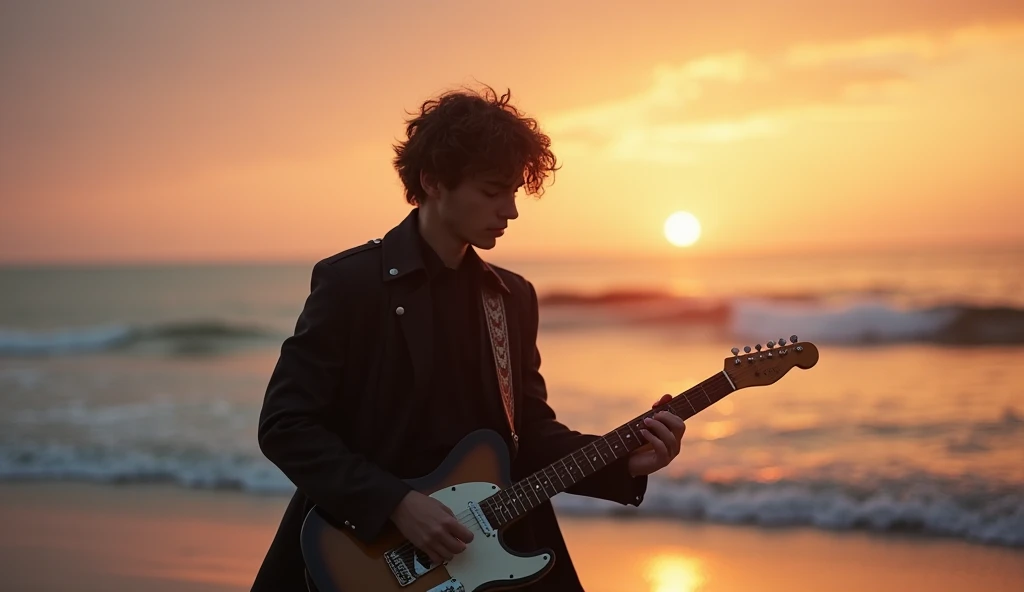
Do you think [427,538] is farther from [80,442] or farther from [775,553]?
[80,442]

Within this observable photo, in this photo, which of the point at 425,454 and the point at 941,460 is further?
the point at 941,460

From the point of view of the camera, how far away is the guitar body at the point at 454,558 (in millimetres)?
2156

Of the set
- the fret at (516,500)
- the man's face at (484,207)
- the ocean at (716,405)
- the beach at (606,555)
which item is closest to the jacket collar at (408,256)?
the man's face at (484,207)

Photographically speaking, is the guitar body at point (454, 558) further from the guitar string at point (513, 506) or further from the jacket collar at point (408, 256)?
the jacket collar at point (408, 256)

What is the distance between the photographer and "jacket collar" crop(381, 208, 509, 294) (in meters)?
2.25

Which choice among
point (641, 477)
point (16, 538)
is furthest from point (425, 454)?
point (16, 538)

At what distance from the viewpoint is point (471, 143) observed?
2.21 meters

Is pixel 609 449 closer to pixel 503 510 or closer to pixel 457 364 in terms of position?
pixel 503 510

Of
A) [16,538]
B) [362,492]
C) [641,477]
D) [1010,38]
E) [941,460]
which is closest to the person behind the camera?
[362,492]

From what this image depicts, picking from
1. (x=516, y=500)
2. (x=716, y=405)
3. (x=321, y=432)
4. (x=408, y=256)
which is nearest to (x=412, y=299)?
(x=408, y=256)

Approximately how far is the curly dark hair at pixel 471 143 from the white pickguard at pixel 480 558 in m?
Result: 0.70

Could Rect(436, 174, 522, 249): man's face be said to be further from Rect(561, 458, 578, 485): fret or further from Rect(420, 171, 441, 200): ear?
Rect(561, 458, 578, 485): fret

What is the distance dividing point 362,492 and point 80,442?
5779 millimetres

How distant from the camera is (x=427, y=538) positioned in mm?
2111
